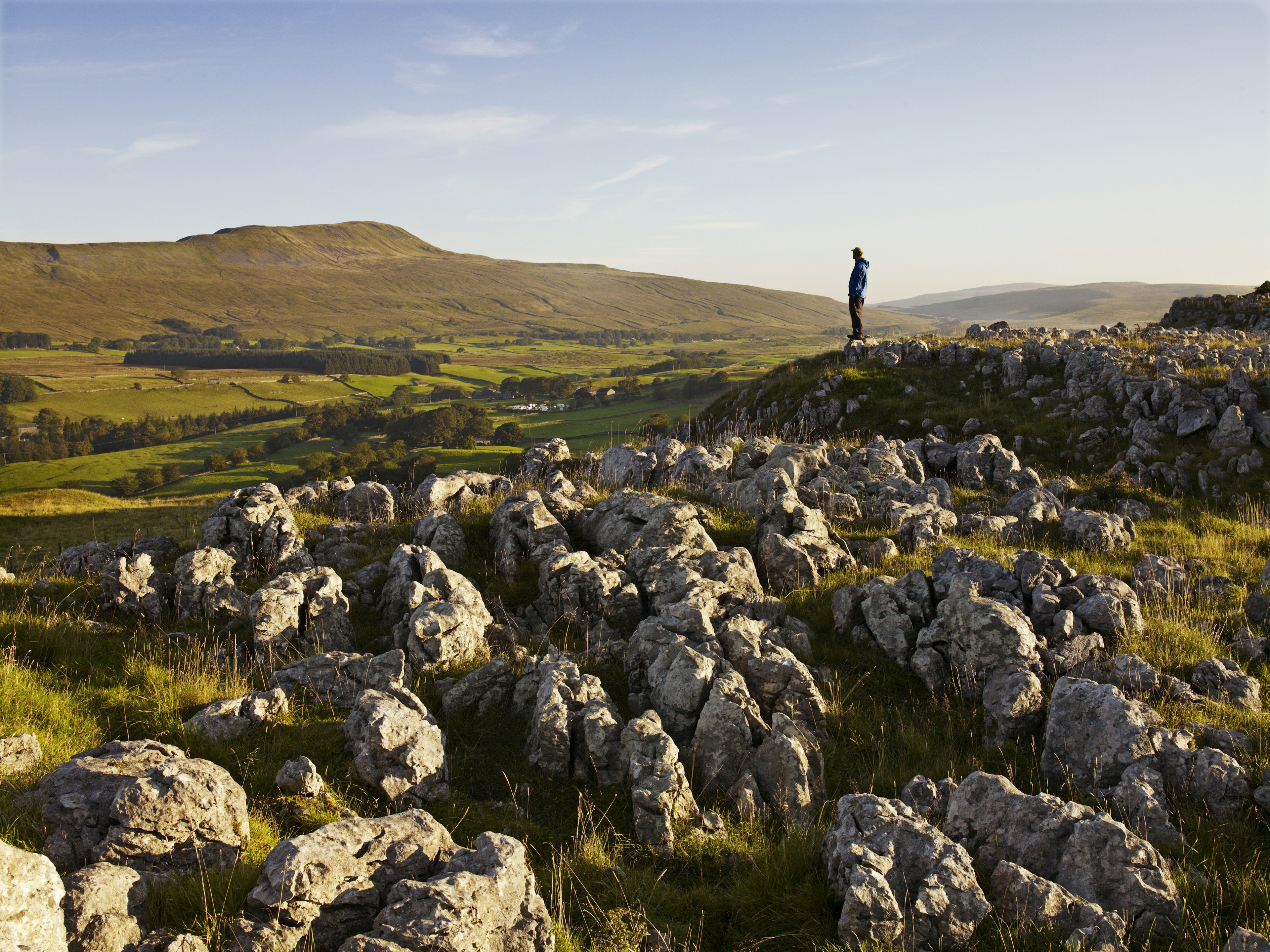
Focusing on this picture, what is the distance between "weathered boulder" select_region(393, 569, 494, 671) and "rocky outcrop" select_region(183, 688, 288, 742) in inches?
79.3

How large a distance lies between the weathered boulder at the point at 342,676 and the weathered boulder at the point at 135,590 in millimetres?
3759

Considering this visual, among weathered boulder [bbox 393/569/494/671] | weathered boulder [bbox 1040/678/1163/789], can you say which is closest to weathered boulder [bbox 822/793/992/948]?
weathered boulder [bbox 1040/678/1163/789]

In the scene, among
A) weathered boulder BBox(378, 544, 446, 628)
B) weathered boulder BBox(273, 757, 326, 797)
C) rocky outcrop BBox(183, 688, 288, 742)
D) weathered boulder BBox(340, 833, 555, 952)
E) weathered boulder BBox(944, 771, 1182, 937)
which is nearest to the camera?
weathered boulder BBox(340, 833, 555, 952)

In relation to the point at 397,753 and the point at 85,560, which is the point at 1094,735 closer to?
the point at 397,753

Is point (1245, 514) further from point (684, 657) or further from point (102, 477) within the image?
point (102, 477)

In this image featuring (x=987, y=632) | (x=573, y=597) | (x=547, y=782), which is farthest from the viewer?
(x=573, y=597)

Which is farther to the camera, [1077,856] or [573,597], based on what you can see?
[573,597]

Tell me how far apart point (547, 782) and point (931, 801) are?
→ 4.42 metres

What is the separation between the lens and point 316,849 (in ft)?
18.2

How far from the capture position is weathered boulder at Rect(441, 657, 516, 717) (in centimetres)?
962

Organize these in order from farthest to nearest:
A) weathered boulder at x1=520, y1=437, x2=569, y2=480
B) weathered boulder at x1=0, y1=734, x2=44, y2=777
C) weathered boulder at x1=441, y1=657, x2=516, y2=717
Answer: weathered boulder at x1=520, y1=437, x2=569, y2=480 < weathered boulder at x1=441, y1=657, x2=516, y2=717 < weathered boulder at x1=0, y1=734, x2=44, y2=777

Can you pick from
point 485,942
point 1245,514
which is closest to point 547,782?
point 485,942

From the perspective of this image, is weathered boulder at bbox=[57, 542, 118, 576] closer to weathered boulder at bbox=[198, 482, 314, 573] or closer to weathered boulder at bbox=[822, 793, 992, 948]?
weathered boulder at bbox=[198, 482, 314, 573]

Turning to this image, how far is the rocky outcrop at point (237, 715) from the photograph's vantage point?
8.30 meters
